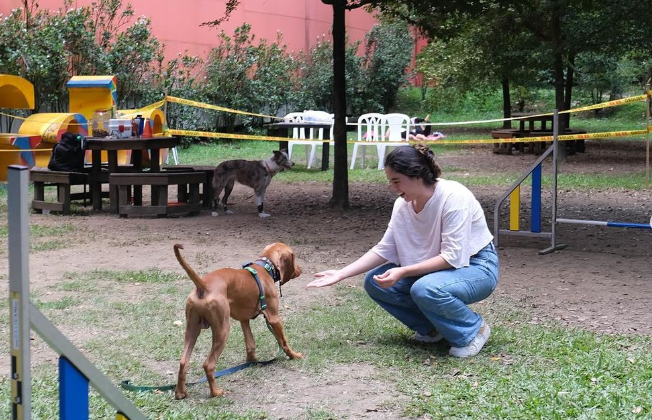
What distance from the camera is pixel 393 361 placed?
498 cm

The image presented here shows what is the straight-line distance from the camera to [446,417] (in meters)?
4.11

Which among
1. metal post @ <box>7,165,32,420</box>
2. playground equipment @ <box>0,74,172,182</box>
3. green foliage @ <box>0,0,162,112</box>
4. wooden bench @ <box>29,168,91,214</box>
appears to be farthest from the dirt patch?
green foliage @ <box>0,0,162,112</box>

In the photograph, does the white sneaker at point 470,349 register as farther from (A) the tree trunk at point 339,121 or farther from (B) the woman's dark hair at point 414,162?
(A) the tree trunk at point 339,121

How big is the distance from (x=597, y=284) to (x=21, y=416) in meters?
5.71

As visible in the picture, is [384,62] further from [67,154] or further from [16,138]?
[67,154]

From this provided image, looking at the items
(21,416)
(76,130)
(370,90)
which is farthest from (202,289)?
(370,90)

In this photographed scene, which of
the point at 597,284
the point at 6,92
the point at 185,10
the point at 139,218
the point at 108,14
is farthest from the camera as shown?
the point at 185,10

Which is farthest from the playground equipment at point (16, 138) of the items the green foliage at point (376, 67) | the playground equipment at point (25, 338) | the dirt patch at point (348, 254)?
the green foliage at point (376, 67)

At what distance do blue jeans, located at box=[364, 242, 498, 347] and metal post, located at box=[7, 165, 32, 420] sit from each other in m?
2.78

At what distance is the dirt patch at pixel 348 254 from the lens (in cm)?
468

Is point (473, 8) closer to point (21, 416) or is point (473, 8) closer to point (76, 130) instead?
point (76, 130)

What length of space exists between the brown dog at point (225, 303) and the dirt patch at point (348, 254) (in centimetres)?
30

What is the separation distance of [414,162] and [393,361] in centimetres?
117

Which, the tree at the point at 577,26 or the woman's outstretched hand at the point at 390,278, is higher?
the tree at the point at 577,26
